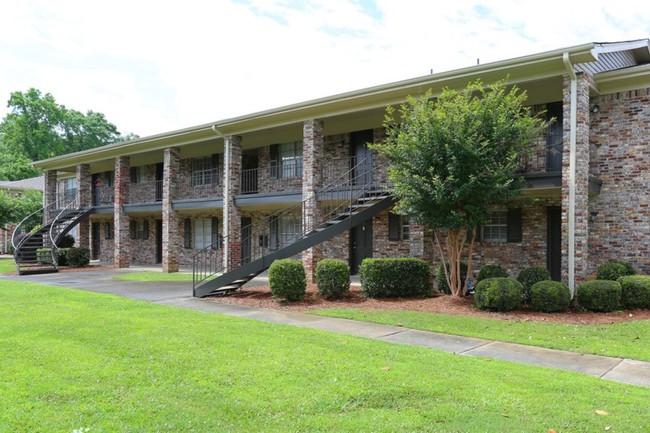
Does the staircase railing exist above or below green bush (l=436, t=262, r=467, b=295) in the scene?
above

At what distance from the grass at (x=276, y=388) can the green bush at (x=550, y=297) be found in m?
4.22

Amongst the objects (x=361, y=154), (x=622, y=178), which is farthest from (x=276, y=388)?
(x=361, y=154)

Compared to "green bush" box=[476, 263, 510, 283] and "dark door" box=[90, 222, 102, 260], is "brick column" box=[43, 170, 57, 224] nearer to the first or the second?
"dark door" box=[90, 222, 102, 260]

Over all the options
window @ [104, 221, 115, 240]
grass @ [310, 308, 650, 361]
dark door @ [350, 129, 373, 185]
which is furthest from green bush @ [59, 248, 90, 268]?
grass @ [310, 308, 650, 361]

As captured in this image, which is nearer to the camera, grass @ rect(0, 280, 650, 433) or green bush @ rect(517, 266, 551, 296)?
grass @ rect(0, 280, 650, 433)

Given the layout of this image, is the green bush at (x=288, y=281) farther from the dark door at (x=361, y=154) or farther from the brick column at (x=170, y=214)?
the brick column at (x=170, y=214)

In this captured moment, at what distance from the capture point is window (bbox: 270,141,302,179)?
18453mm

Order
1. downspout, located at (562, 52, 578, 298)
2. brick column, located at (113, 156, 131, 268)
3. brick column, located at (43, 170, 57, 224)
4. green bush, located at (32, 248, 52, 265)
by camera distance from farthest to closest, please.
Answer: brick column, located at (43, 170, 57, 224)
brick column, located at (113, 156, 131, 268)
green bush, located at (32, 248, 52, 265)
downspout, located at (562, 52, 578, 298)

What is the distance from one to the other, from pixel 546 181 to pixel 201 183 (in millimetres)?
15236

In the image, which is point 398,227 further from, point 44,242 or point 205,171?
point 44,242

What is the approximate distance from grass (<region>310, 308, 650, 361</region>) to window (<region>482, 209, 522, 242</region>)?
484 cm

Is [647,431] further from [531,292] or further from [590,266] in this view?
[590,266]

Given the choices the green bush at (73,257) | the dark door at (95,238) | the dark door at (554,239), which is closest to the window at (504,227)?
the dark door at (554,239)

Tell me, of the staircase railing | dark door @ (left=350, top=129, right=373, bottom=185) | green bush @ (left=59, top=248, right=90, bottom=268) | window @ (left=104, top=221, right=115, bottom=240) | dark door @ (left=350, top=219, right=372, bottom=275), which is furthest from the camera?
window @ (left=104, top=221, right=115, bottom=240)
